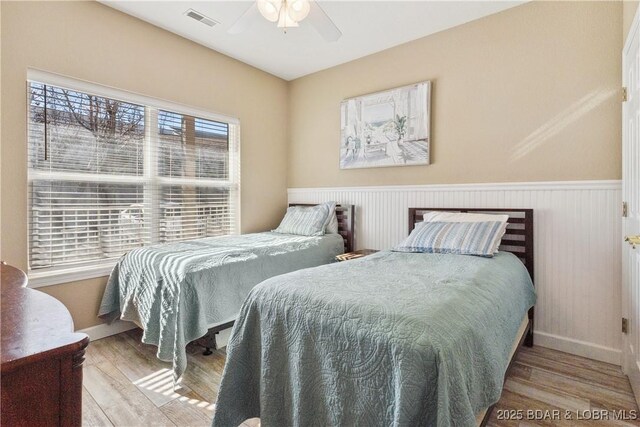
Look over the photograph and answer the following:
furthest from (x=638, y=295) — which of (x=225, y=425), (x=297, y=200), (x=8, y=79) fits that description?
(x=8, y=79)

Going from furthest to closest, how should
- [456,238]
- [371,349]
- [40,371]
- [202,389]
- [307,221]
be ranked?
[307,221], [456,238], [202,389], [371,349], [40,371]

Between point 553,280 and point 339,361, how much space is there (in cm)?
208

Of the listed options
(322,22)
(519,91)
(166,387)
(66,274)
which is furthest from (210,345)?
(519,91)

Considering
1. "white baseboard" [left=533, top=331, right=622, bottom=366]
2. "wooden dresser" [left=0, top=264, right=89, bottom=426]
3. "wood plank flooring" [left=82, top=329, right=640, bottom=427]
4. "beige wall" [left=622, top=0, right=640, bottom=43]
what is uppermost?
"beige wall" [left=622, top=0, right=640, bottom=43]

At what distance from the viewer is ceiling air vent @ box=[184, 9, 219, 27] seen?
2.67 meters

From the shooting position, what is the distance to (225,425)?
4.62 ft

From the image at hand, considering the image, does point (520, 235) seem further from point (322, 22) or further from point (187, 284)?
point (187, 284)

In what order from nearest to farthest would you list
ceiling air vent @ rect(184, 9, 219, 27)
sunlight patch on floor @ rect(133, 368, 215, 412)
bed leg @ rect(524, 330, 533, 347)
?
sunlight patch on floor @ rect(133, 368, 215, 412), bed leg @ rect(524, 330, 533, 347), ceiling air vent @ rect(184, 9, 219, 27)

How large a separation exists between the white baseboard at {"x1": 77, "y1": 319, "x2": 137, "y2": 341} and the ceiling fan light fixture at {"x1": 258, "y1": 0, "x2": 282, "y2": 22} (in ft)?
8.53

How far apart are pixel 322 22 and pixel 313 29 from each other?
834mm

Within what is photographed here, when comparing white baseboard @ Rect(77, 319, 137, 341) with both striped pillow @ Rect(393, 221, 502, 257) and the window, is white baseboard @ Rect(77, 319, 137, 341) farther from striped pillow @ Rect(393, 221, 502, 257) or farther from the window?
striped pillow @ Rect(393, 221, 502, 257)

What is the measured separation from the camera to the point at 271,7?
1.94 m

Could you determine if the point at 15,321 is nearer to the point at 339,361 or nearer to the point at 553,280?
the point at 339,361

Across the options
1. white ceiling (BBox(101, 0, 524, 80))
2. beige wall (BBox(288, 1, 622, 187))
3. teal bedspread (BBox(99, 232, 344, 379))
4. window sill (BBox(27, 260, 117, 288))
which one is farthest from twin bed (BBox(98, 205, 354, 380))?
white ceiling (BBox(101, 0, 524, 80))
